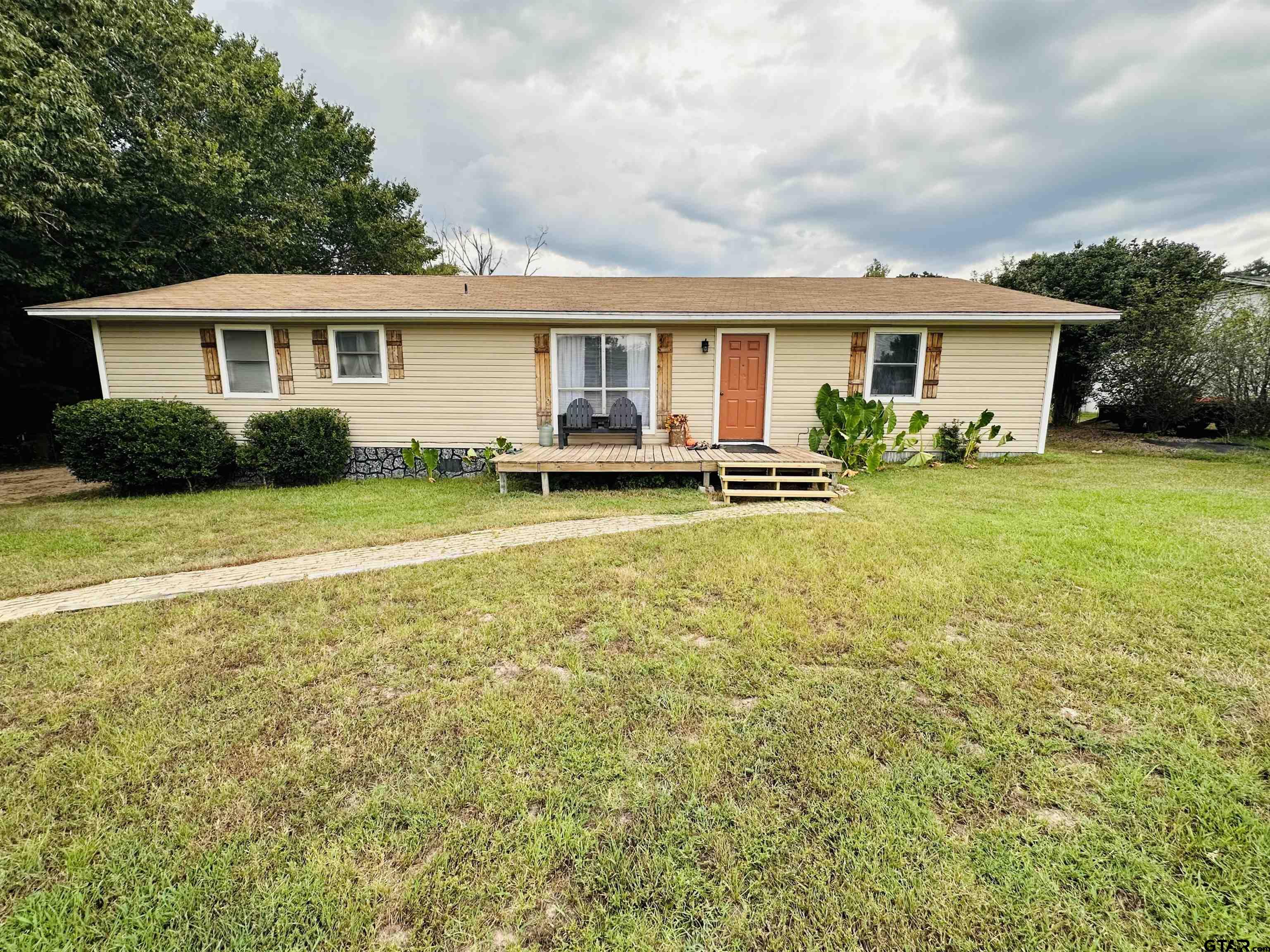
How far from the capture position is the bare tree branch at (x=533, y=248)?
22.3 metres

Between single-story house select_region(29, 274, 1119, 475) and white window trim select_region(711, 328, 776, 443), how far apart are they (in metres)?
0.03

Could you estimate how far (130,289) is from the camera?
1198 centimetres

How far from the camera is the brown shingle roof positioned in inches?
319

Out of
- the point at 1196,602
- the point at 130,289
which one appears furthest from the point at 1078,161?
the point at 130,289

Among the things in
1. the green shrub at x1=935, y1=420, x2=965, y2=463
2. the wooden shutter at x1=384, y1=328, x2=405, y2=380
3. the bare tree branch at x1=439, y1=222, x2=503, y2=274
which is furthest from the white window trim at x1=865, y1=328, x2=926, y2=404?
the bare tree branch at x1=439, y1=222, x2=503, y2=274

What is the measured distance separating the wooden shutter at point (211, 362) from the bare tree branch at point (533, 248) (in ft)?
51.6

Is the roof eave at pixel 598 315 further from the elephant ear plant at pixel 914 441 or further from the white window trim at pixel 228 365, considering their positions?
the elephant ear plant at pixel 914 441

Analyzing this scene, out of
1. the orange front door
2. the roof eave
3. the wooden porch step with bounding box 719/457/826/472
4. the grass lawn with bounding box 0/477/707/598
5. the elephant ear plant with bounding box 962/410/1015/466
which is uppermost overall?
the roof eave

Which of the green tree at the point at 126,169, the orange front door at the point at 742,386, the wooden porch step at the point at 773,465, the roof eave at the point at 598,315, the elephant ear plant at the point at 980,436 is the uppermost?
the green tree at the point at 126,169

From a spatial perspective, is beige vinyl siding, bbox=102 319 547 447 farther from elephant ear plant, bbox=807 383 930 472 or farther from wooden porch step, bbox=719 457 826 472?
elephant ear plant, bbox=807 383 930 472

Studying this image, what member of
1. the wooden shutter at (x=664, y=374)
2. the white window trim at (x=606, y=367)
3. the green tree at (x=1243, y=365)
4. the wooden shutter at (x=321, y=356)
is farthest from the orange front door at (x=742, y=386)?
the green tree at (x=1243, y=365)

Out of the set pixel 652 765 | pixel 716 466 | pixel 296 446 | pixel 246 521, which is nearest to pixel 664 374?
pixel 716 466

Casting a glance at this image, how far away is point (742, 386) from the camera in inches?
347

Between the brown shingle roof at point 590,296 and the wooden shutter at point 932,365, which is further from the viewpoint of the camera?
the wooden shutter at point 932,365
